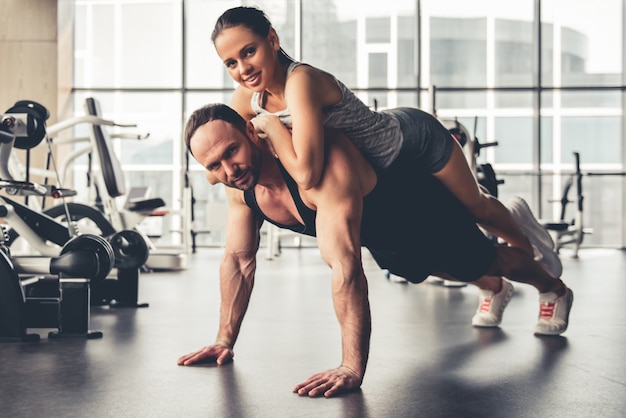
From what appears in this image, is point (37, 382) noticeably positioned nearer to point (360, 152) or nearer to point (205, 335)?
point (205, 335)

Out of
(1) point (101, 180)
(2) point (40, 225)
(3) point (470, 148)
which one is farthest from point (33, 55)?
(3) point (470, 148)

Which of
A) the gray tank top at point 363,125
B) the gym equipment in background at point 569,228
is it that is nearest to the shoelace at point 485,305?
the gray tank top at point 363,125

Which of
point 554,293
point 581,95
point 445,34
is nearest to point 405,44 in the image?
point 445,34

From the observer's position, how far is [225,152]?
60.1 inches

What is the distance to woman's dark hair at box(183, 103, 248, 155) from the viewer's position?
156 centimetres

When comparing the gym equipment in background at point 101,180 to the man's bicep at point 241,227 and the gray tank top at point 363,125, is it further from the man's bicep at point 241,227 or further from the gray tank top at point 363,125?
the gray tank top at point 363,125

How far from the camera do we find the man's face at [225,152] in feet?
5.00

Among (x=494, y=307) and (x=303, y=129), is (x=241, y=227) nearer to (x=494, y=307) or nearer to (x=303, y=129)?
(x=303, y=129)

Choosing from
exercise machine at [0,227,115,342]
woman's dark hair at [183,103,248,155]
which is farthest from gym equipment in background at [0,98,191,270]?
woman's dark hair at [183,103,248,155]

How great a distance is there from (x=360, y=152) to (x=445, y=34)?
699 cm

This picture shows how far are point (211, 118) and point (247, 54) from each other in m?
0.16

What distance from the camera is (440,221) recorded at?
1.83 m

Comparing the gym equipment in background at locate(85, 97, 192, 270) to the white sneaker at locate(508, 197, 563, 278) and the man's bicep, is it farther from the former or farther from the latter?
the white sneaker at locate(508, 197, 563, 278)

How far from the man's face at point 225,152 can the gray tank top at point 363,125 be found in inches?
5.5
